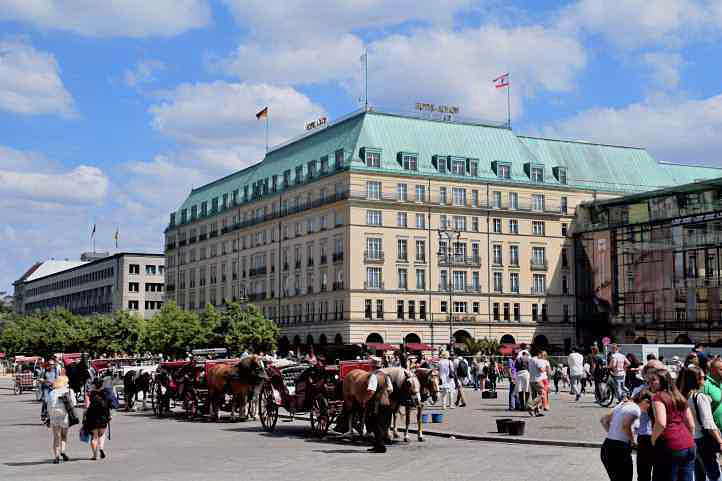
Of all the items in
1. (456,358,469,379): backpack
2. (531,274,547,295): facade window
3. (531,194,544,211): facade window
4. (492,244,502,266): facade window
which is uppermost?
(531,194,544,211): facade window

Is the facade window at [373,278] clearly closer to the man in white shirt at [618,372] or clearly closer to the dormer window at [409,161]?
the dormer window at [409,161]

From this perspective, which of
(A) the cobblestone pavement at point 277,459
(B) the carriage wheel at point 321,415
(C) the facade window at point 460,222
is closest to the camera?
(A) the cobblestone pavement at point 277,459

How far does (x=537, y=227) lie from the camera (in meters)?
95.5

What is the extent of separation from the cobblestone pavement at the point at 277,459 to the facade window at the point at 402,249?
62.9 metres

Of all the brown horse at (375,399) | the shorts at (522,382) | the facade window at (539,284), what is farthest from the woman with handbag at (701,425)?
the facade window at (539,284)

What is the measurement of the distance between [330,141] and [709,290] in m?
37.3

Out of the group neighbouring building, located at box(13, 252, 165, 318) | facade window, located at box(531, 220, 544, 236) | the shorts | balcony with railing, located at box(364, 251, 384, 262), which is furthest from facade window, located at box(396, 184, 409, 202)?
neighbouring building, located at box(13, 252, 165, 318)

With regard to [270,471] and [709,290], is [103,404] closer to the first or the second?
[270,471]

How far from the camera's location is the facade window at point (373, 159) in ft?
291

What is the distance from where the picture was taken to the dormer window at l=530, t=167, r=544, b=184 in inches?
3788

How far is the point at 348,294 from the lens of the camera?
86.2 m

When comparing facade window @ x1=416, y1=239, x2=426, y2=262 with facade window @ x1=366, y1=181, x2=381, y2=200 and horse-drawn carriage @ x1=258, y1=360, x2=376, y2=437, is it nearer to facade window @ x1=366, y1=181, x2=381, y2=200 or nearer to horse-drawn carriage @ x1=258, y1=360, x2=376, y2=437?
facade window @ x1=366, y1=181, x2=381, y2=200

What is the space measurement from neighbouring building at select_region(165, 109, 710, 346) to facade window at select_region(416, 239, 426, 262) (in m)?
0.09

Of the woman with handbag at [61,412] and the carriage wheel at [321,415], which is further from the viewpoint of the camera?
the carriage wheel at [321,415]
